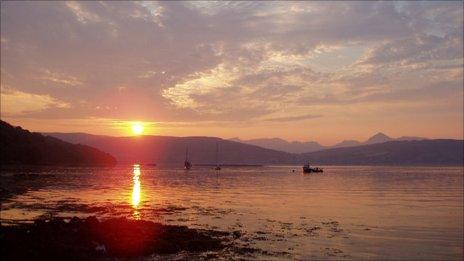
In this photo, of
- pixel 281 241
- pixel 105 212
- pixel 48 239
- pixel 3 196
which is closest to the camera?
pixel 48 239

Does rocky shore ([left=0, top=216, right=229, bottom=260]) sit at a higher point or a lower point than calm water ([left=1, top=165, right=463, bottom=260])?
higher

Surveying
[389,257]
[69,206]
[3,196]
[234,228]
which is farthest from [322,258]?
[3,196]

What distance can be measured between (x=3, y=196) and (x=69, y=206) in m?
14.8

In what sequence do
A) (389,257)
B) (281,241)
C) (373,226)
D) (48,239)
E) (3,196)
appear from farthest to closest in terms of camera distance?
(3,196), (373,226), (281,241), (389,257), (48,239)

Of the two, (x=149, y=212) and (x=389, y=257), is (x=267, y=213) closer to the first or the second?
(x=149, y=212)

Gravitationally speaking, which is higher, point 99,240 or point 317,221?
point 99,240

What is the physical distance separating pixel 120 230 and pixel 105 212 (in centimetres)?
1677

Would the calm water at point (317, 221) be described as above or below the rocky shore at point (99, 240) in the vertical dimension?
below

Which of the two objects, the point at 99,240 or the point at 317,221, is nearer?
the point at 99,240

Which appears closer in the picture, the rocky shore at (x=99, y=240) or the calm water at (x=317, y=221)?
the rocky shore at (x=99, y=240)

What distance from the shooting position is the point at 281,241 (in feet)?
113

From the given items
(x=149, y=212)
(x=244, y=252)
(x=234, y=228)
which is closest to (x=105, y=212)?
(x=149, y=212)

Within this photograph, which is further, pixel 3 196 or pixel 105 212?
pixel 3 196

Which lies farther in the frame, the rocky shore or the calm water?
the calm water
